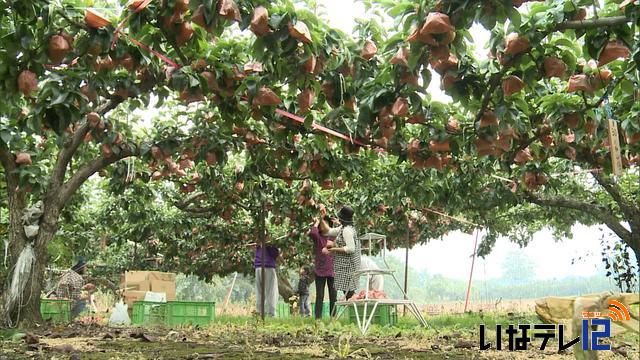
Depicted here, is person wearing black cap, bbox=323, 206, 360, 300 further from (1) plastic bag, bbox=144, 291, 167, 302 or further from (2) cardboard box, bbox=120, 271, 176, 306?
(2) cardboard box, bbox=120, 271, 176, 306

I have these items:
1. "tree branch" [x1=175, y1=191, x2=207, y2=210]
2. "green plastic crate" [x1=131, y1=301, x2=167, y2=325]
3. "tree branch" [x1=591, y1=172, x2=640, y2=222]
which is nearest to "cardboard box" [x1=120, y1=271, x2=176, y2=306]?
"green plastic crate" [x1=131, y1=301, x2=167, y2=325]

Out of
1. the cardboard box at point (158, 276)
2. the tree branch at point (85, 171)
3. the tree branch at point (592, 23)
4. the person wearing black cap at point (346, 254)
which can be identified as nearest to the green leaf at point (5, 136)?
the tree branch at point (85, 171)

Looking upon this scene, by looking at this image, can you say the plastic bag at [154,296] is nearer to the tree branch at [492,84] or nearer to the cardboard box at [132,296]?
the cardboard box at [132,296]

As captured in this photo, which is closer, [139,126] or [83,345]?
[83,345]

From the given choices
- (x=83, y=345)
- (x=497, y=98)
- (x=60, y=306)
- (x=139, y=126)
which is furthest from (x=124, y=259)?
(x=497, y=98)

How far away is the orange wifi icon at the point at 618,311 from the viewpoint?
1.43 meters

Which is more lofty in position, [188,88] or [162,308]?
[188,88]

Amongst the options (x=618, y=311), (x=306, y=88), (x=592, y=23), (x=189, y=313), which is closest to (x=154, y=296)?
(x=189, y=313)

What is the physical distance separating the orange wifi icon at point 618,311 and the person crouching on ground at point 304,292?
41.9 ft

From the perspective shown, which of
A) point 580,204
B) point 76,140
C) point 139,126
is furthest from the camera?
point 580,204

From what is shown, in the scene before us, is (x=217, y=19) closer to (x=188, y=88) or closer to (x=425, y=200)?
(x=188, y=88)

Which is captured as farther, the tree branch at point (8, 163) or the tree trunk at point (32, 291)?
the tree branch at point (8, 163)

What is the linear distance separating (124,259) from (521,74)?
64.4ft

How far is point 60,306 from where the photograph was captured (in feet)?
26.4
